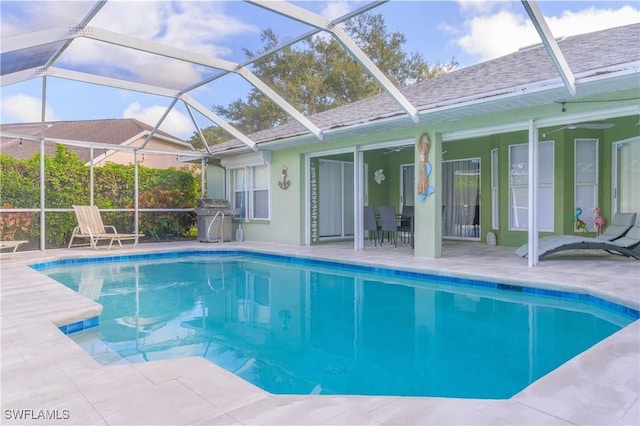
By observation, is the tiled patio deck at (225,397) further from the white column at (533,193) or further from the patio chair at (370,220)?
the patio chair at (370,220)

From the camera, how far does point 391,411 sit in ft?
7.18

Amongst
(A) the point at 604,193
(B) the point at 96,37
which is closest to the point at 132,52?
(B) the point at 96,37

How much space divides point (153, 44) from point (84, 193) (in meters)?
6.05

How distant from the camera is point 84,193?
11211 mm

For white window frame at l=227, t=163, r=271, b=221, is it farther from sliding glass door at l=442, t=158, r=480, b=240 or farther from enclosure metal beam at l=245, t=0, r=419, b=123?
enclosure metal beam at l=245, t=0, r=419, b=123

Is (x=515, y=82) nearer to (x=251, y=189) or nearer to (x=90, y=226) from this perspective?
(x=251, y=189)

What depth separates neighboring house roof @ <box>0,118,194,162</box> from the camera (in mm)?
10648

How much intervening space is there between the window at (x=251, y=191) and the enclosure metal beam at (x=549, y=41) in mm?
7957

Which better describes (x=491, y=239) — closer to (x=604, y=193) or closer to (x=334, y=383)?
(x=604, y=193)

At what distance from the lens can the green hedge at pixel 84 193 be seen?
9.91 m

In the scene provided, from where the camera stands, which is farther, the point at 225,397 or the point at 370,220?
the point at 370,220

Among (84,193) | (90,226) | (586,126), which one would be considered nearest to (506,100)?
(586,126)

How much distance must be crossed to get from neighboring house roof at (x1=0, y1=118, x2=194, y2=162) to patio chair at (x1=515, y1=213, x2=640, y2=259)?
33.2ft

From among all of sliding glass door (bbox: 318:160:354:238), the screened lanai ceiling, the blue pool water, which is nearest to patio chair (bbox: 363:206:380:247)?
sliding glass door (bbox: 318:160:354:238)
